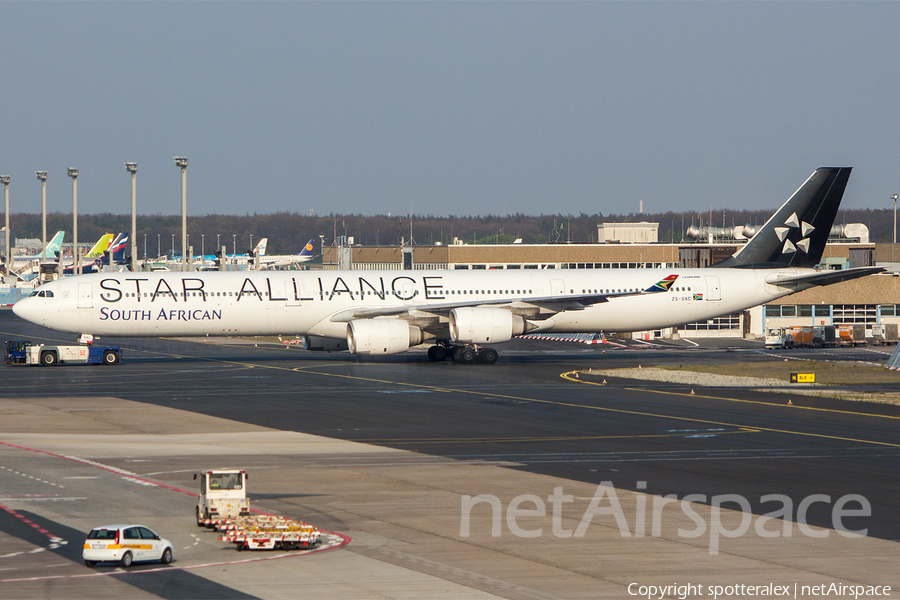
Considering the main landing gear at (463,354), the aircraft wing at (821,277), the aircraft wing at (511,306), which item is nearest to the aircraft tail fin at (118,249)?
the main landing gear at (463,354)

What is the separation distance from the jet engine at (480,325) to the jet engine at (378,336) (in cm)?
261

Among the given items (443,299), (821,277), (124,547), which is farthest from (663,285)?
(124,547)

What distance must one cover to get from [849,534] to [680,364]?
128 feet

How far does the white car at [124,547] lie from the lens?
16734 millimetres

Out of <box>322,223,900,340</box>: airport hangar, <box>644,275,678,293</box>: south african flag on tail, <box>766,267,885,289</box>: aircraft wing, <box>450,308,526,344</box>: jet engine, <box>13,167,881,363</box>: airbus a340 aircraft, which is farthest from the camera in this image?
<box>322,223,900,340</box>: airport hangar

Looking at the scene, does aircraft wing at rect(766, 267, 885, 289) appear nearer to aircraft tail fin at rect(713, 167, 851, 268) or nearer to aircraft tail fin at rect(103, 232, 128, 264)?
aircraft tail fin at rect(713, 167, 851, 268)

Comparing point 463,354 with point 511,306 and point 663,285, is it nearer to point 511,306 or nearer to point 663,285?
point 511,306

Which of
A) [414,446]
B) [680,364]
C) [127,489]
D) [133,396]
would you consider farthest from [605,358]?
[127,489]

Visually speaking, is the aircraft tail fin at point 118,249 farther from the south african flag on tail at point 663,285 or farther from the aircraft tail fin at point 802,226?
the aircraft tail fin at point 802,226

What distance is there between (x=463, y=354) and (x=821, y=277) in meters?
20.7

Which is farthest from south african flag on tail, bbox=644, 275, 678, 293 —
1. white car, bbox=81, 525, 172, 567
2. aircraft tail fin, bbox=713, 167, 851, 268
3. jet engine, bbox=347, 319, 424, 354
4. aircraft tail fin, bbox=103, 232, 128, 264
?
aircraft tail fin, bbox=103, 232, 128, 264

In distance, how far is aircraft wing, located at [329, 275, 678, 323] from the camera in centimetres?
5656

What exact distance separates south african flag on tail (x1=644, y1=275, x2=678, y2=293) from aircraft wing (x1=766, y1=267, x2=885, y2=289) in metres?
6.66

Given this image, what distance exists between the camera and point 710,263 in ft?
294
